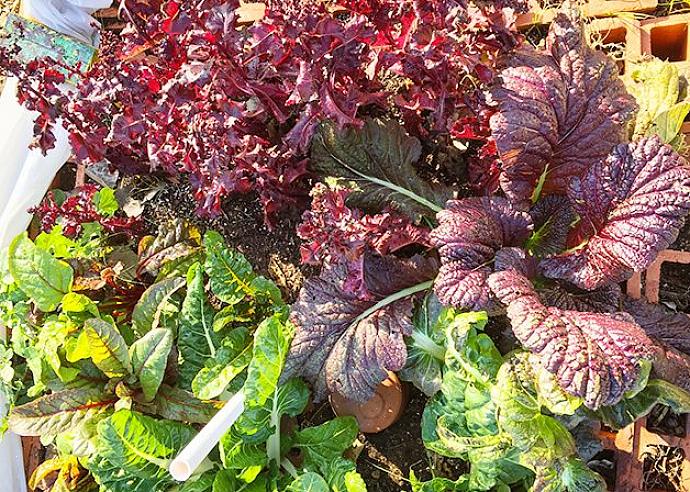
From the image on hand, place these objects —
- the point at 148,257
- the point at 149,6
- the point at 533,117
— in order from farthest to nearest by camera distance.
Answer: the point at 148,257
the point at 149,6
the point at 533,117

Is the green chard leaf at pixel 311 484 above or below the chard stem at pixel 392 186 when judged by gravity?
below

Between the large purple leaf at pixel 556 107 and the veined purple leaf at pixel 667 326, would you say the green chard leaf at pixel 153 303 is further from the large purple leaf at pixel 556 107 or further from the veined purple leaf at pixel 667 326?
the veined purple leaf at pixel 667 326

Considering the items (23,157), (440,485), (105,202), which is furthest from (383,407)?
(23,157)

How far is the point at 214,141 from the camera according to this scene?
1.39m

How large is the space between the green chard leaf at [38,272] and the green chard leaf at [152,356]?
23 cm

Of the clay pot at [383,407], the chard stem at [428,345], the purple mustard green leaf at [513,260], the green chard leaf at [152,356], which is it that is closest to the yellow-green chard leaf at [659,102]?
the purple mustard green leaf at [513,260]

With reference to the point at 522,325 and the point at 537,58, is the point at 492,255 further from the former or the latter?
the point at 537,58

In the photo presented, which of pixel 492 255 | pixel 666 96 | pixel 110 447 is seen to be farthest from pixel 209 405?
pixel 666 96

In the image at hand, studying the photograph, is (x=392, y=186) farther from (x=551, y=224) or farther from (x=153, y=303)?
(x=153, y=303)

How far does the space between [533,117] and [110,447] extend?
1028mm

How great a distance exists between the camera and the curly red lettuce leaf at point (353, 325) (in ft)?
4.74

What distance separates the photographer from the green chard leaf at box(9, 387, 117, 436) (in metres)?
1.57

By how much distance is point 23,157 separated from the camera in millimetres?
1898

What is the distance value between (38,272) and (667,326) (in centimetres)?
132
